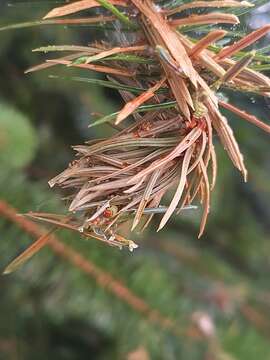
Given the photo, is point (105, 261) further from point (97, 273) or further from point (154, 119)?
point (154, 119)

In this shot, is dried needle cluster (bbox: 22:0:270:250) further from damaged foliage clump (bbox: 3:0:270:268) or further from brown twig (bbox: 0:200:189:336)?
brown twig (bbox: 0:200:189:336)

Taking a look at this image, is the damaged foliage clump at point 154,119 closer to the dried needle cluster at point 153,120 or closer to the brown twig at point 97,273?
the dried needle cluster at point 153,120

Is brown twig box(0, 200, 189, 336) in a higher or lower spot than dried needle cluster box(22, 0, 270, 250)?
lower

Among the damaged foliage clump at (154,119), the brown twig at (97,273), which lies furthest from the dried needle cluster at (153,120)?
the brown twig at (97,273)

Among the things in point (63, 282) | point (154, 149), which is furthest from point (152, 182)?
point (63, 282)

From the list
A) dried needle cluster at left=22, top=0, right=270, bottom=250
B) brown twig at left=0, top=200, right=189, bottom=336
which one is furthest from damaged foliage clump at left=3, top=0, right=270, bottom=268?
brown twig at left=0, top=200, right=189, bottom=336

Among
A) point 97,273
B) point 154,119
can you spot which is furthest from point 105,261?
point 154,119

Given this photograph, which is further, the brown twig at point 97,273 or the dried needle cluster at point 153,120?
the brown twig at point 97,273
